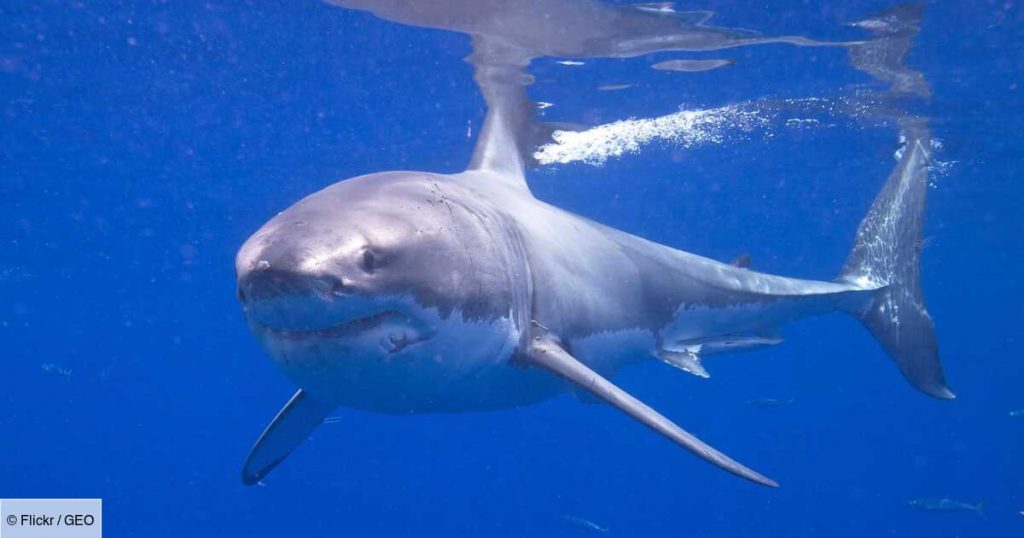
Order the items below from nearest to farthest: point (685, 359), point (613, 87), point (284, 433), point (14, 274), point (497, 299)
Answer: point (497, 299) → point (284, 433) → point (685, 359) → point (613, 87) → point (14, 274)

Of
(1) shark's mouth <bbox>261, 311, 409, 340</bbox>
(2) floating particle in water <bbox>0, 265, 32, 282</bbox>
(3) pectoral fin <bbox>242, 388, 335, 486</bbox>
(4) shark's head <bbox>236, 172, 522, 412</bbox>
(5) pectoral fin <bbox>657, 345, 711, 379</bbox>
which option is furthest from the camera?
(2) floating particle in water <bbox>0, 265, 32, 282</bbox>

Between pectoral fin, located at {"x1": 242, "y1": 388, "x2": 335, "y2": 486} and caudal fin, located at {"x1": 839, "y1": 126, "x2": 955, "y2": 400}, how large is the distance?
6.45m

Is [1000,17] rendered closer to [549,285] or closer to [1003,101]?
[1003,101]

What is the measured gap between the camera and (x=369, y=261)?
9.96 ft

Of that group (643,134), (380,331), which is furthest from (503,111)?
(380,331)

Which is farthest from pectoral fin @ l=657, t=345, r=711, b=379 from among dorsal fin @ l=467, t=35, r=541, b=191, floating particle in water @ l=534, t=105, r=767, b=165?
floating particle in water @ l=534, t=105, r=767, b=165

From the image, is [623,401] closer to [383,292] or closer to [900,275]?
[383,292]

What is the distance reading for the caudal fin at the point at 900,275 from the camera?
860 cm

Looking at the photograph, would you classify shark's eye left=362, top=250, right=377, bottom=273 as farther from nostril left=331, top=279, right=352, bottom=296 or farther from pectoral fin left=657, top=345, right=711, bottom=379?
pectoral fin left=657, top=345, right=711, bottom=379

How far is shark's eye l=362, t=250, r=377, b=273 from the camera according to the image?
9.86 feet

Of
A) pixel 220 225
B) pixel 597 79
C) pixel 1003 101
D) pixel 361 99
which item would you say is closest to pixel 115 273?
pixel 220 225

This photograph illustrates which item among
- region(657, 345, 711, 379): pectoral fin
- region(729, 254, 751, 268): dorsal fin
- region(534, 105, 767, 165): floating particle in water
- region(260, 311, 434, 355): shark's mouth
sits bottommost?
region(657, 345, 711, 379): pectoral fin

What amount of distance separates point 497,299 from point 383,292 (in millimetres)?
1033

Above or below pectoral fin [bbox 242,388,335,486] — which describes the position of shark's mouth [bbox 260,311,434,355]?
above
